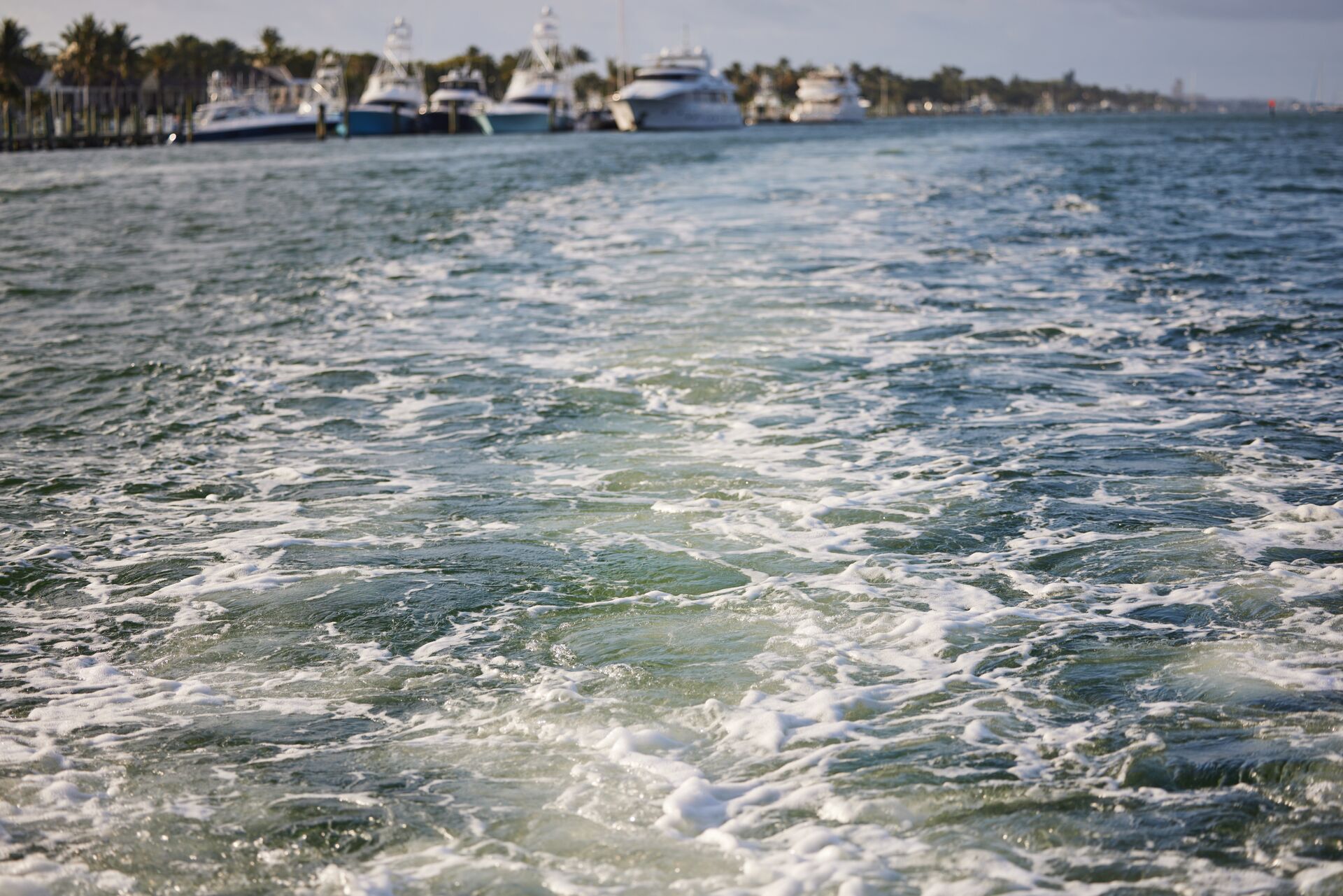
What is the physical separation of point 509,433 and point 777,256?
33.6 feet

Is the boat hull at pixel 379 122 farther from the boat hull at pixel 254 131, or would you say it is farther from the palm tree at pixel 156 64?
the palm tree at pixel 156 64

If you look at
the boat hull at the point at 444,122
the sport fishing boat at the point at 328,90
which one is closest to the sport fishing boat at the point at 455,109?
the boat hull at the point at 444,122

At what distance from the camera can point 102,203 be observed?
32125 mm

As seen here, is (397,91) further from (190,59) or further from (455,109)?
(190,59)

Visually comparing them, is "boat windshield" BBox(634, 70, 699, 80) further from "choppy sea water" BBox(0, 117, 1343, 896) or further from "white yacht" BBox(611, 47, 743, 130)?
"choppy sea water" BBox(0, 117, 1343, 896)

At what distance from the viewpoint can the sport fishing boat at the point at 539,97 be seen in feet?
361

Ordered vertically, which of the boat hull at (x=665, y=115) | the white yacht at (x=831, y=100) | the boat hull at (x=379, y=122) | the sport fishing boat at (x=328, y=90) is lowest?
the boat hull at (x=379, y=122)

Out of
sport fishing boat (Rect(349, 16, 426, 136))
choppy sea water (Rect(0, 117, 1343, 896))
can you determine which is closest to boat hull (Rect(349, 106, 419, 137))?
sport fishing boat (Rect(349, 16, 426, 136))

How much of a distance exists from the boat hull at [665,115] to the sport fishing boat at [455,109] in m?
14.0

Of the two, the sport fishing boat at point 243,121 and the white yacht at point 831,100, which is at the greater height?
the white yacht at point 831,100

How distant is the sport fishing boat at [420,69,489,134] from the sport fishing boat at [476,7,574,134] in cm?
133

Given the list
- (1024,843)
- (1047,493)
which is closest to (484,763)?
(1024,843)

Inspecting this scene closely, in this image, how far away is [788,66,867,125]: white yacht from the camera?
511 feet

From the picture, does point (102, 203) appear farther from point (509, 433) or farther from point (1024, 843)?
point (1024, 843)
